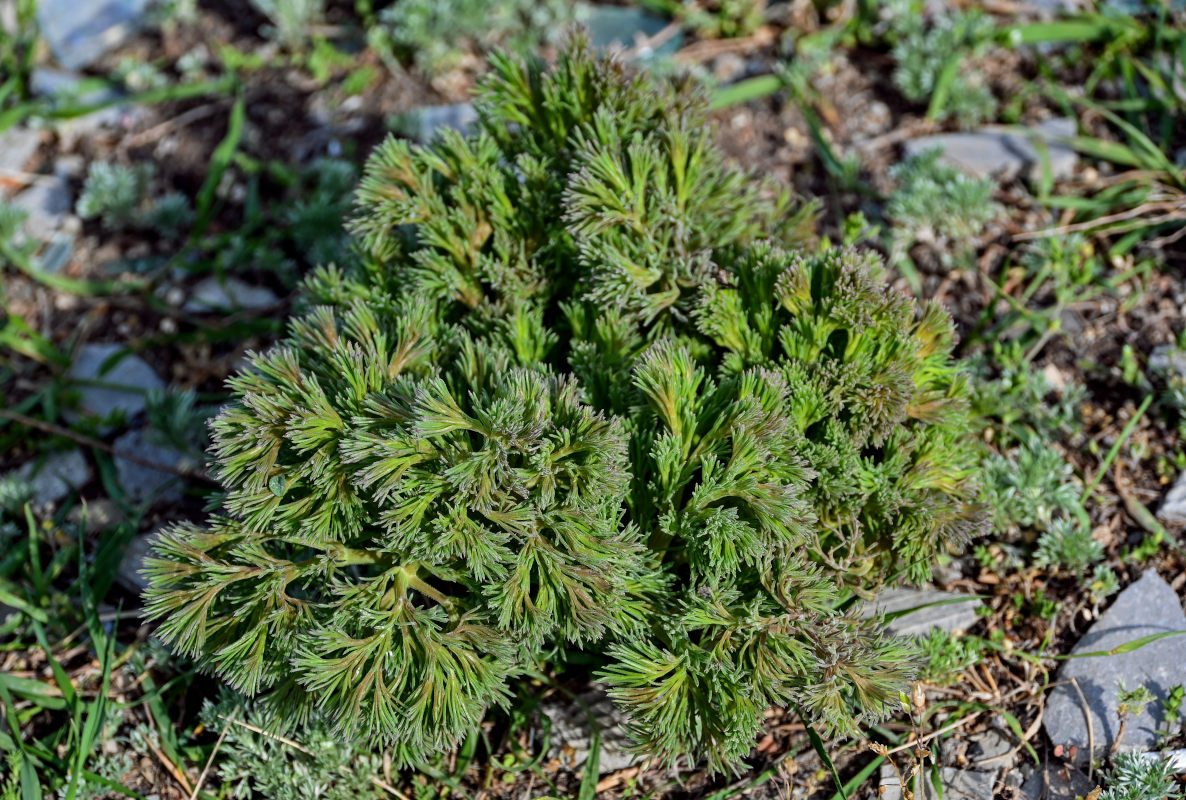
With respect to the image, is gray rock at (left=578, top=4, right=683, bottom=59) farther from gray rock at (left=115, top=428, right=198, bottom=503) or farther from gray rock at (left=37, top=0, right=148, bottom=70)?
gray rock at (left=115, top=428, right=198, bottom=503)

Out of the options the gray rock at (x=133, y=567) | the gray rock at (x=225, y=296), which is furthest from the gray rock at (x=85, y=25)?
the gray rock at (x=133, y=567)

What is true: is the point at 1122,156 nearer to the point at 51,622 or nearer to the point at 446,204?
the point at 446,204

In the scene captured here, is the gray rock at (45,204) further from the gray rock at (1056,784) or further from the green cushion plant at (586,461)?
the gray rock at (1056,784)

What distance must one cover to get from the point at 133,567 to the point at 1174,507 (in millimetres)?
3909

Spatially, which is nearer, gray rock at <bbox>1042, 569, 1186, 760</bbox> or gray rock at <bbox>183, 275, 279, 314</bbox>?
gray rock at <bbox>1042, 569, 1186, 760</bbox>

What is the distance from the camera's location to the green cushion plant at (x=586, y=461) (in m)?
2.55

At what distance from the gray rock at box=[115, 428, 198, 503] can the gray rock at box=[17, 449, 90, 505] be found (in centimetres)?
16

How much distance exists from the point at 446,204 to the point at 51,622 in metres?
2.15

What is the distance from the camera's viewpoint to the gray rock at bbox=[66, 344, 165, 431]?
457 centimetres

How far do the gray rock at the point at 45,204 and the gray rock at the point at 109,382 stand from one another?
937mm

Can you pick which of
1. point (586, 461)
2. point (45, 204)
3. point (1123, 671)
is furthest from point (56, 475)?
point (1123, 671)

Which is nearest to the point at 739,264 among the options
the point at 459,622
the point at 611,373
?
the point at 611,373

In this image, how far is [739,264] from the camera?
3.03 metres

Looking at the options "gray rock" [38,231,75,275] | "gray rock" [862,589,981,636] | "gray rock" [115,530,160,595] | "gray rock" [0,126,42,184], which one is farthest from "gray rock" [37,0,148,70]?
"gray rock" [862,589,981,636]
